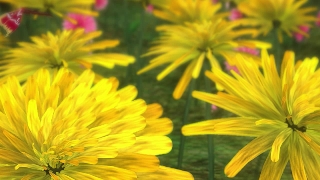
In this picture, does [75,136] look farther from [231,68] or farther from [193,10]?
[231,68]

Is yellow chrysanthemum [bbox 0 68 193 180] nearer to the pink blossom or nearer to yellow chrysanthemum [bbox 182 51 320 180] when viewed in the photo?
yellow chrysanthemum [bbox 182 51 320 180]

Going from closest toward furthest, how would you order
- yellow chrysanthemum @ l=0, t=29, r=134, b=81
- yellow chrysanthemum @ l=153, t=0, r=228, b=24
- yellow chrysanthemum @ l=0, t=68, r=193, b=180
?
1. yellow chrysanthemum @ l=0, t=68, r=193, b=180
2. yellow chrysanthemum @ l=0, t=29, r=134, b=81
3. yellow chrysanthemum @ l=153, t=0, r=228, b=24

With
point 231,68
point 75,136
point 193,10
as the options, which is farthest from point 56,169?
point 231,68

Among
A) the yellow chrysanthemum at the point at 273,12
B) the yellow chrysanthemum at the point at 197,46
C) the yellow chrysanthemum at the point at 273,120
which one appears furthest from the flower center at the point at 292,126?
the yellow chrysanthemum at the point at 273,12

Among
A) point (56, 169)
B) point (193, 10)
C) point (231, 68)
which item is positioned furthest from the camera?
point (231, 68)

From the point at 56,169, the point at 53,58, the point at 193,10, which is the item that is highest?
the point at 193,10

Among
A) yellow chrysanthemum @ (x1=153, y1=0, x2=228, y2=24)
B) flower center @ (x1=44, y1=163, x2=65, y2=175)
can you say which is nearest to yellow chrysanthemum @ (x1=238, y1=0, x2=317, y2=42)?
yellow chrysanthemum @ (x1=153, y1=0, x2=228, y2=24)
